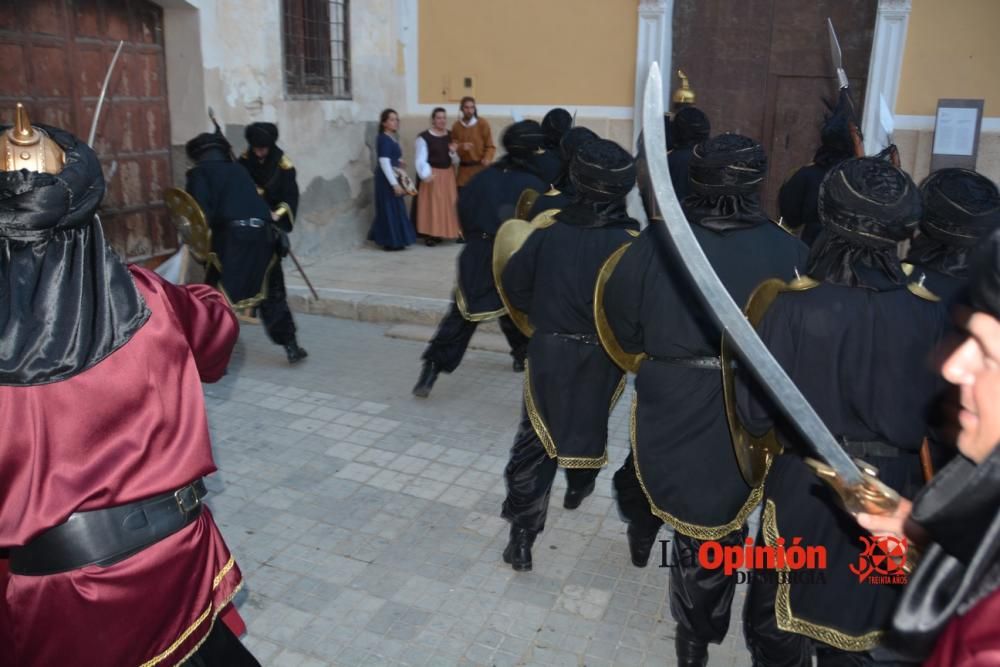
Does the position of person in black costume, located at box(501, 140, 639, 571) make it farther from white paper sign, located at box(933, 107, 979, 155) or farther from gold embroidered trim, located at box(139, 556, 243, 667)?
white paper sign, located at box(933, 107, 979, 155)

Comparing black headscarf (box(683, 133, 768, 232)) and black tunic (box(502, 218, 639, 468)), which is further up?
black headscarf (box(683, 133, 768, 232))

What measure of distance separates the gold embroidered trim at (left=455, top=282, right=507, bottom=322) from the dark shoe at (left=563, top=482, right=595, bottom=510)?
5.37 feet

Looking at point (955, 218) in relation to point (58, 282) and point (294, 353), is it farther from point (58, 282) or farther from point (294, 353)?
point (294, 353)

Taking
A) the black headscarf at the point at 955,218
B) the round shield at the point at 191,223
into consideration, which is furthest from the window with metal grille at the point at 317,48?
the black headscarf at the point at 955,218

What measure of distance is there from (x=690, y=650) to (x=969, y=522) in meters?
2.08

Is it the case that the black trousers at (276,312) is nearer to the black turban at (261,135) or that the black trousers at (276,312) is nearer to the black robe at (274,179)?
the black robe at (274,179)

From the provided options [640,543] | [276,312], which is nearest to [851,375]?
[640,543]

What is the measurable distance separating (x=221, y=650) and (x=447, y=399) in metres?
3.66

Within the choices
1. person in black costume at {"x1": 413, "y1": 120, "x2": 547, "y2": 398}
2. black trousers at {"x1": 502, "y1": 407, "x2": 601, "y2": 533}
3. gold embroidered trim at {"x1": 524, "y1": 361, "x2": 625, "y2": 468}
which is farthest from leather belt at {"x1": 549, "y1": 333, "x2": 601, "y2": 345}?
person in black costume at {"x1": 413, "y1": 120, "x2": 547, "y2": 398}

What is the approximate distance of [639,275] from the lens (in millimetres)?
3041

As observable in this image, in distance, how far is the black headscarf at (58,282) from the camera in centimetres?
194

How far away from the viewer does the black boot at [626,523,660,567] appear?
3767 millimetres

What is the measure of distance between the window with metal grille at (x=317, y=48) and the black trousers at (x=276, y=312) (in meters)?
3.63

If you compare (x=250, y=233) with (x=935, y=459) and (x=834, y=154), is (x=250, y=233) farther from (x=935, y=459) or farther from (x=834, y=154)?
(x=935, y=459)
